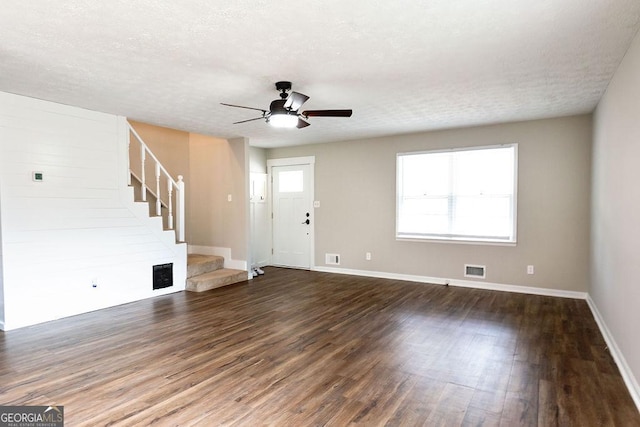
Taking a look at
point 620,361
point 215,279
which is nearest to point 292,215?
point 215,279

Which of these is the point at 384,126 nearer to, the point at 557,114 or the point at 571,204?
the point at 557,114

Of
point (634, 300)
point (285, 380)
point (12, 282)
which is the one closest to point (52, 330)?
point (12, 282)

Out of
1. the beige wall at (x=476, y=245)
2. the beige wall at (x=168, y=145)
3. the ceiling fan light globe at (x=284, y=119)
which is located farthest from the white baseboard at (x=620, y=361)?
the beige wall at (x=168, y=145)

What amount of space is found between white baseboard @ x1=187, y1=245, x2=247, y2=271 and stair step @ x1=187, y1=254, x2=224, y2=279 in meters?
0.11

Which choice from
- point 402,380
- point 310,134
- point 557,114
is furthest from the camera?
point 310,134

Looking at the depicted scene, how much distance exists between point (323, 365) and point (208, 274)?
3.63m

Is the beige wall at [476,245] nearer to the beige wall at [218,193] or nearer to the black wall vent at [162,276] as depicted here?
the beige wall at [218,193]

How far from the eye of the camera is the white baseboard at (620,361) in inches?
96.2

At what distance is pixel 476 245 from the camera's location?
567 cm

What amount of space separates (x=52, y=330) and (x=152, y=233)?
5.73 ft

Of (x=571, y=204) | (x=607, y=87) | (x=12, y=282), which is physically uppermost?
(x=607, y=87)

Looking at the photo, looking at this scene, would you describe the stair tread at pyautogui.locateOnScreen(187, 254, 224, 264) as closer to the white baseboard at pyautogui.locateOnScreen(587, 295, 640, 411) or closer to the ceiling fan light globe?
the ceiling fan light globe

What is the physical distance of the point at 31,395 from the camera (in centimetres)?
252

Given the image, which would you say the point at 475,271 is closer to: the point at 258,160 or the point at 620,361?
the point at 620,361
